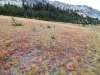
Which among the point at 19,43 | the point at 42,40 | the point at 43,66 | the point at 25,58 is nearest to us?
the point at 43,66

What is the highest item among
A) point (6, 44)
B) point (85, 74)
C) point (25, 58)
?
point (6, 44)

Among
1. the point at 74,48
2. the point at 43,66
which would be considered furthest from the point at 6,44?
the point at 74,48

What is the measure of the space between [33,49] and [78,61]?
17.2ft

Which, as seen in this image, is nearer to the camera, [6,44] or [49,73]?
[49,73]

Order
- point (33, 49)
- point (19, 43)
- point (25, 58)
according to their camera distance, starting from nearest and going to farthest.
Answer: point (25, 58)
point (33, 49)
point (19, 43)

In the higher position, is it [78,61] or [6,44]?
[6,44]

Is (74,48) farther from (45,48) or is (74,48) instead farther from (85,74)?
(85,74)

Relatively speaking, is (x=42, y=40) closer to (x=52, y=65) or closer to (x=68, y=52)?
(x=68, y=52)

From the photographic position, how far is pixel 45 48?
15531 mm

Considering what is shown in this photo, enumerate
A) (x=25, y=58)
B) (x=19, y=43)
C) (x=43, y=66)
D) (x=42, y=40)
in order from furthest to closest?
(x=42, y=40), (x=19, y=43), (x=25, y=58), (x=43, y=66)

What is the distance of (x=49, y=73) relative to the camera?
11.2 m

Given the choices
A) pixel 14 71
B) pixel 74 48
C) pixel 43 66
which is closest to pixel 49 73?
pixel 43 66

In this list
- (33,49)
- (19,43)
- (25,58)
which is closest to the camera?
(25,58)

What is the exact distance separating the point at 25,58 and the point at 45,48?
315 cm
